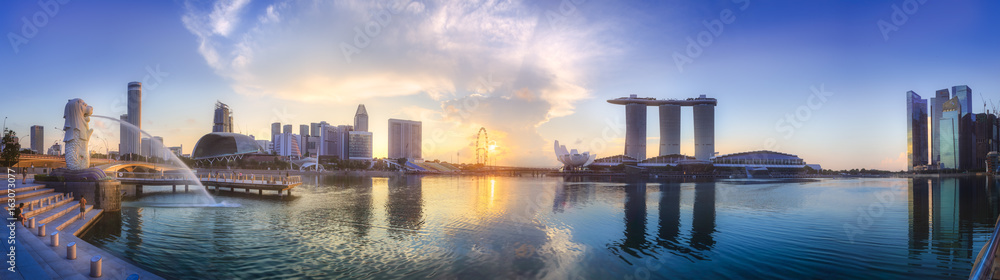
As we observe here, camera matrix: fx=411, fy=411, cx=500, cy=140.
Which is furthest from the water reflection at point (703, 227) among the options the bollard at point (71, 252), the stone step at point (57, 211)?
the stone step at point (57, 211)

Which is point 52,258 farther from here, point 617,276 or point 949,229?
point 949,229

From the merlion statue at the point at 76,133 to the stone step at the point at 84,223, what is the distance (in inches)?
150

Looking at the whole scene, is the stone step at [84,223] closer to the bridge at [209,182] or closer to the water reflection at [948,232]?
the bridge at [209,182]

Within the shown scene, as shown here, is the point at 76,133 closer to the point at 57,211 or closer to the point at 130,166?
the point at 57,211

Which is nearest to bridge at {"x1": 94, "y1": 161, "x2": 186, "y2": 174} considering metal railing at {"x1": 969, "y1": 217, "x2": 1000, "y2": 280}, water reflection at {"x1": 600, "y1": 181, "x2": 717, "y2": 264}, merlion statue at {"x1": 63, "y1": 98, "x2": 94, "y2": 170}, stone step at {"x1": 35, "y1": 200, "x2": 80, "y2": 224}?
merlion statue at {"x1": 63, "y1": 98, "x2": 94, "y2": 170}

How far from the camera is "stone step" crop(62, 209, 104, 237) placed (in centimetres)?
1972

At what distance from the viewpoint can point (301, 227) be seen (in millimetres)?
25109

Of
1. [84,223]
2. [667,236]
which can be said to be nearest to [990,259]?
[667,236]

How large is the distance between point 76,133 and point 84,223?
8.88m

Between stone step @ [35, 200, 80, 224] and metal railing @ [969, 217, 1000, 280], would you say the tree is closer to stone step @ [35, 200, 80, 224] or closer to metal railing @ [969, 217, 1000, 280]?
stone step @ [35, 200, 80, 224]

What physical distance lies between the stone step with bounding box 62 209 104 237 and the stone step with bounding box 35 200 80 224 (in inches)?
27.4

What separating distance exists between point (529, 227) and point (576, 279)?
11034 mm

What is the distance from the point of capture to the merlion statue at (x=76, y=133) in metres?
26.7

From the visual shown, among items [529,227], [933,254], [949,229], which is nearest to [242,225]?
[529,227]
